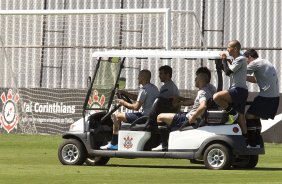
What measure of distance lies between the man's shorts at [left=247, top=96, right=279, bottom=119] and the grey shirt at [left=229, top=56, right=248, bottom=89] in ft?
2.03

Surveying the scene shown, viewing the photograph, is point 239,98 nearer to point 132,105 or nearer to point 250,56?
point 250,56

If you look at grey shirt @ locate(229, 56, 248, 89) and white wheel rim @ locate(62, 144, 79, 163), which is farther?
white wheel rim @ locate(62, 144, 79, 163)

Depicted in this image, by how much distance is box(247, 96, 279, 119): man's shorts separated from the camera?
2069 cm

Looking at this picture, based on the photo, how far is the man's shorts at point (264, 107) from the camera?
Answer: 20.7 metres

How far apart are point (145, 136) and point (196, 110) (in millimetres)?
1099

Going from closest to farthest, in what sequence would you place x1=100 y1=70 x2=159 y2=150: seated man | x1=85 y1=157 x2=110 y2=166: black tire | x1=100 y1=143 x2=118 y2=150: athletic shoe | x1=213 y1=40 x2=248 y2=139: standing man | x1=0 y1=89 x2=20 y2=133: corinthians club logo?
x1=213 y1=40 x2=248 y2=139: standing man < x1=100 y1=70 x2=159 y2=150: seated man < x1=100 y1=143 x2=118 y2=150: athletic shoe < x1=85 y1=157 x2=110 y2=166: black tire < x1=0 y1=89 x2=20 y2=133: corinthians club logo

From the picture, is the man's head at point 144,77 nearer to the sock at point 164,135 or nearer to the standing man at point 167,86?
the standing man at point 167,86

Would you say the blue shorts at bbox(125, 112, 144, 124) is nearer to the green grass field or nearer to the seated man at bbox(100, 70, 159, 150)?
the seated man at bbox(100, 70, 159, 150)

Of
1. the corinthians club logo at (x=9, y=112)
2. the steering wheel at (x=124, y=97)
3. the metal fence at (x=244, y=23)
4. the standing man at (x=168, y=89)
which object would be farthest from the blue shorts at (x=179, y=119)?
the corinthians club logo at (x=9, y=112)

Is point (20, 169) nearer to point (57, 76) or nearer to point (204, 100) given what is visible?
point (204, 100)

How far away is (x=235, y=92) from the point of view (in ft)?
66.2

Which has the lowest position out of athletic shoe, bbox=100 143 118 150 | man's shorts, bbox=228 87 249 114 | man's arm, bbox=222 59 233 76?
athletic shoe, bbox=100 143 118 150

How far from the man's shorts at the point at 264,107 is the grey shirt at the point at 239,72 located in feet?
2.03

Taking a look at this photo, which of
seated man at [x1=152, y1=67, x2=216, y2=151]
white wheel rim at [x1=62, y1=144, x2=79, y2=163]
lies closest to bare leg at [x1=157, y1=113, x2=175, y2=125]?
seated man at [x1=152, y1=67, x2=216, y2=151]
